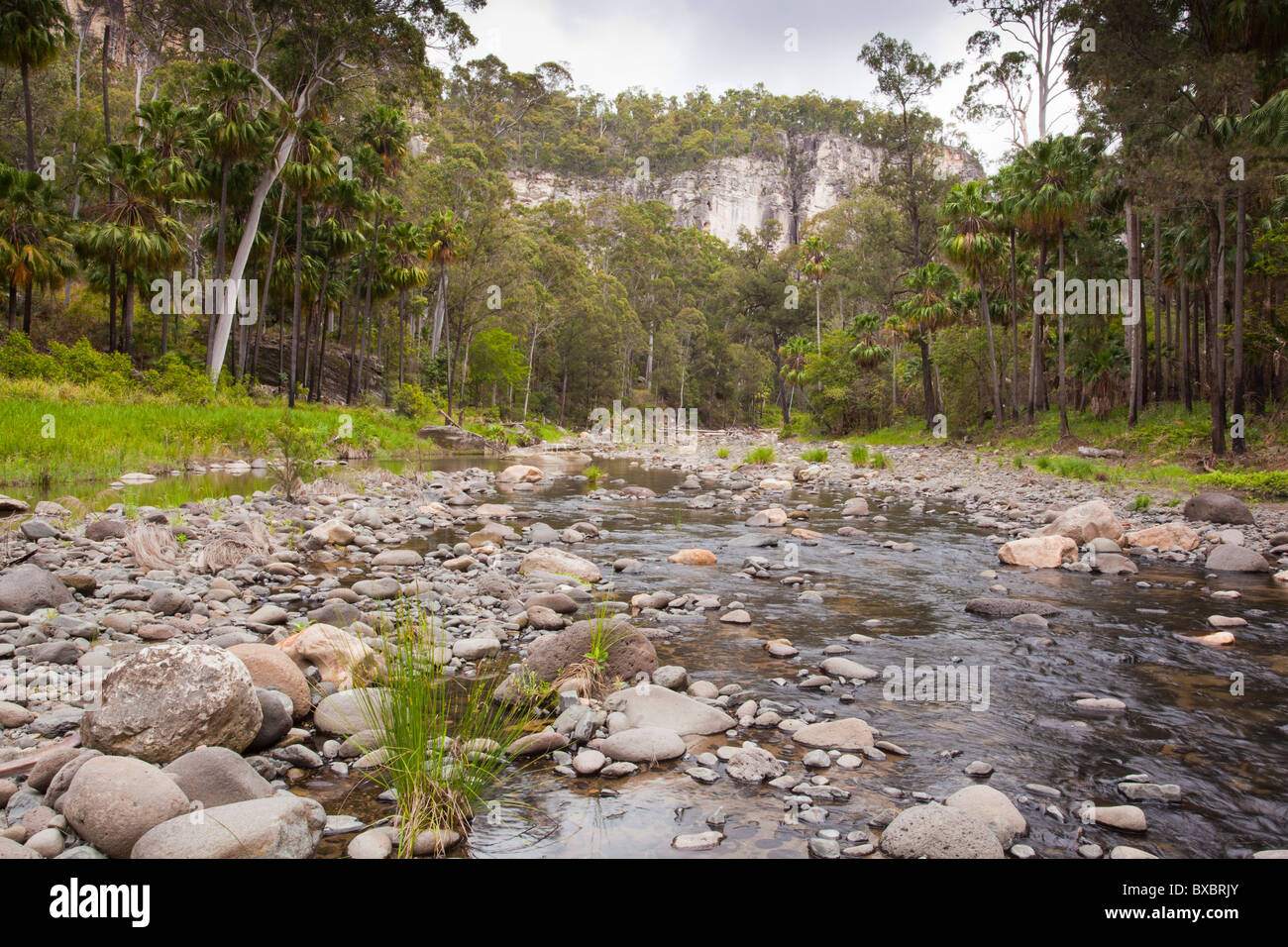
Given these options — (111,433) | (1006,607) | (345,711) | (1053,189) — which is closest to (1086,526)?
(1006,607)

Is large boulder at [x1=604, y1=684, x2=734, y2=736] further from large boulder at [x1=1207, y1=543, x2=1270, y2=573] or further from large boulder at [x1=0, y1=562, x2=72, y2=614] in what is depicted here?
large boulder at [x1=1207, y1=543, x2=1270, y2=573]

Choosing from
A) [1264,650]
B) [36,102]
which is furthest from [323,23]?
[1264,650]

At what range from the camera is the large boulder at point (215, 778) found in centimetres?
322

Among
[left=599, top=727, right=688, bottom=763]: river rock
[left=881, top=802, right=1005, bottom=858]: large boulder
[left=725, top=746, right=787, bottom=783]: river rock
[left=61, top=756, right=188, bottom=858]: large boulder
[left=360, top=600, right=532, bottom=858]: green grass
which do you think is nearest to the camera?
[left=61, top=756, right=188, bottom=858]: large boulder

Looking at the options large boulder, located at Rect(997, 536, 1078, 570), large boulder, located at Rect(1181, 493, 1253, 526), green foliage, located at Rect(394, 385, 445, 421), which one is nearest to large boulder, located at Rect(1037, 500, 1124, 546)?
large boulder, located at Rect(997, 536, 1078, 570)

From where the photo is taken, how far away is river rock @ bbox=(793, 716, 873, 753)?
167 inches

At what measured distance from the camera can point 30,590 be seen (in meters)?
5.92

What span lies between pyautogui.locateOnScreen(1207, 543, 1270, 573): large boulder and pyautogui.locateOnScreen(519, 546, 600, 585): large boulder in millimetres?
8167

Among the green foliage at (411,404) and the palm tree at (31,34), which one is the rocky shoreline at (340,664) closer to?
the green foliage at (411,404)

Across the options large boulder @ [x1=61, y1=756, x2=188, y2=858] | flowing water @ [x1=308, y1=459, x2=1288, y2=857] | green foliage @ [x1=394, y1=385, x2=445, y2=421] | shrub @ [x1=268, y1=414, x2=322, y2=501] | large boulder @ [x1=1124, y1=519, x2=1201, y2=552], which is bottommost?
flowing water @ [x1=308, y1=459, x2=1288, y2=857]

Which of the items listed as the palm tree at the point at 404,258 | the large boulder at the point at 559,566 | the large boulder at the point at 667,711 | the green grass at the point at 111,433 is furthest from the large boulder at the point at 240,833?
the palm tree at the point at 404,258

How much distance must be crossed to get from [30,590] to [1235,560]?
1329cm

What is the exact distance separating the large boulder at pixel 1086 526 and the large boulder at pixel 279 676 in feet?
33.0

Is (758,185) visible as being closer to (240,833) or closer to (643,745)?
(643,745)
